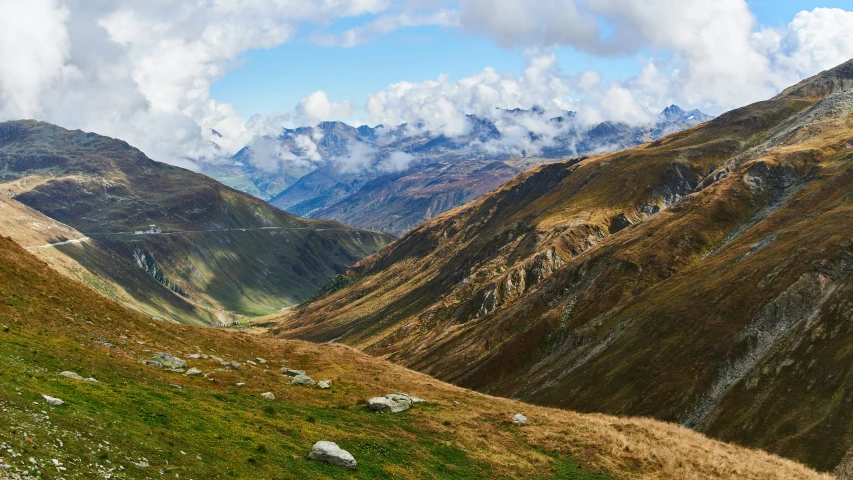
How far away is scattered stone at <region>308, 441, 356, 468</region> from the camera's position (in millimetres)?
34812

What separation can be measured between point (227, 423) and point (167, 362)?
1704cm

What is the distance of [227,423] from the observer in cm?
3641

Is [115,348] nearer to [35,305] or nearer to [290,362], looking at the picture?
[35,305]

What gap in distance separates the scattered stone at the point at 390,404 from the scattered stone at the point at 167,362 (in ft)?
54.6

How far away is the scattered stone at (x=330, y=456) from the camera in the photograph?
3481cm

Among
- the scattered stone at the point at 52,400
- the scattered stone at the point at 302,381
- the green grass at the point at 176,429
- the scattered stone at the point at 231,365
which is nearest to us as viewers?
the green grass at the point at 176,429

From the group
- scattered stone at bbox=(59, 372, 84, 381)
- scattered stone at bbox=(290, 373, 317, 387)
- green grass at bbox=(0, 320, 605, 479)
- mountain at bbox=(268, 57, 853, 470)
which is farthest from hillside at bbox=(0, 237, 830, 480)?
mountain at bbox=(268, 57, 853, 470)

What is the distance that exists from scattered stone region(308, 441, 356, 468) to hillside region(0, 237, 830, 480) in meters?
0.70

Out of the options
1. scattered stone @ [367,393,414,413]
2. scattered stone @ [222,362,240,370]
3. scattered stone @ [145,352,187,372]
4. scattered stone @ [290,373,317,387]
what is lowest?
scattered stone @ [367,393,414,413]

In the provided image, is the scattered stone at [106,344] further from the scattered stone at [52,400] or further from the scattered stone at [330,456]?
the scattered stone at [330,456]

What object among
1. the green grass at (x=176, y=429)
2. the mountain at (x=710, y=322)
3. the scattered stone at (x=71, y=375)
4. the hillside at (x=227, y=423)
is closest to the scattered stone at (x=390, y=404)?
the hillside at (x=227, y=423)

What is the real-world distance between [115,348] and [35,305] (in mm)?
8106

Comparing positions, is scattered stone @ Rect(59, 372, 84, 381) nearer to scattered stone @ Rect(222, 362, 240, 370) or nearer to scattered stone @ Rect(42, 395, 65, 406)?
scattered stone @ Rect(42, 395, 65, 406)

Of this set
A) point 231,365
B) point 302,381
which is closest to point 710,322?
point 302,381
